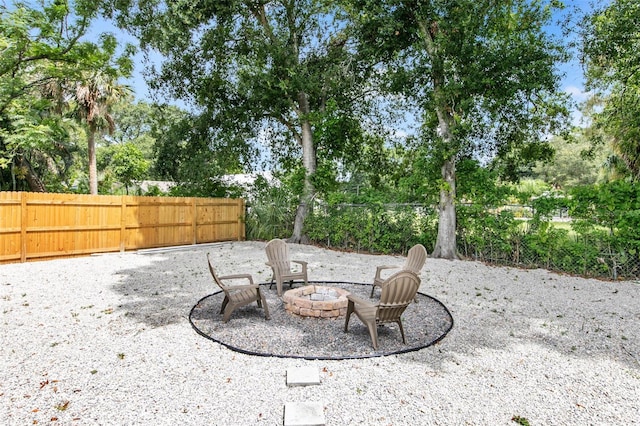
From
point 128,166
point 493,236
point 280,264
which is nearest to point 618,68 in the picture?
point 493,236

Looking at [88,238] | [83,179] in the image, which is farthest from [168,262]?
[83,179]

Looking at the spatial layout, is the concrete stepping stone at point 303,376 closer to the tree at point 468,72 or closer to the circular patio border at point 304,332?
the circular patio border at point 304,332

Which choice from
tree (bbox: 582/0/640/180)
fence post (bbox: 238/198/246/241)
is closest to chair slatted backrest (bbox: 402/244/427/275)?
tree (bbox: 582/0/640/180)

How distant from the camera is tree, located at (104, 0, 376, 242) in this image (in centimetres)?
1155

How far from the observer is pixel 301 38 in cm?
1303

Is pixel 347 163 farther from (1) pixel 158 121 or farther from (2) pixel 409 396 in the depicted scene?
(2) pixel 409 396

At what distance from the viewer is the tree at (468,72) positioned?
8766mm

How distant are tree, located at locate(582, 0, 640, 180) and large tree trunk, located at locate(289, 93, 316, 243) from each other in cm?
844

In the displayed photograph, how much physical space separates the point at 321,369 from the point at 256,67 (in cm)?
1053

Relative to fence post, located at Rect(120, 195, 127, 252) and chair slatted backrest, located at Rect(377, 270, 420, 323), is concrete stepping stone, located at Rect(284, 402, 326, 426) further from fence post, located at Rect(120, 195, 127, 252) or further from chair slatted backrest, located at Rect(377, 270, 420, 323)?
fence post, located at Rect(120, 195, 127, 252)

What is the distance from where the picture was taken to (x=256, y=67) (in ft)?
37.7

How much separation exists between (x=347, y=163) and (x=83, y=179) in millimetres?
17158

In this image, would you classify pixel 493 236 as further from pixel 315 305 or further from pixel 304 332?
pixel 304 332

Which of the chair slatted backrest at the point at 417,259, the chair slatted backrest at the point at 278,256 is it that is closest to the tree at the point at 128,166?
the chair slatted backrest at the point at 278,256
